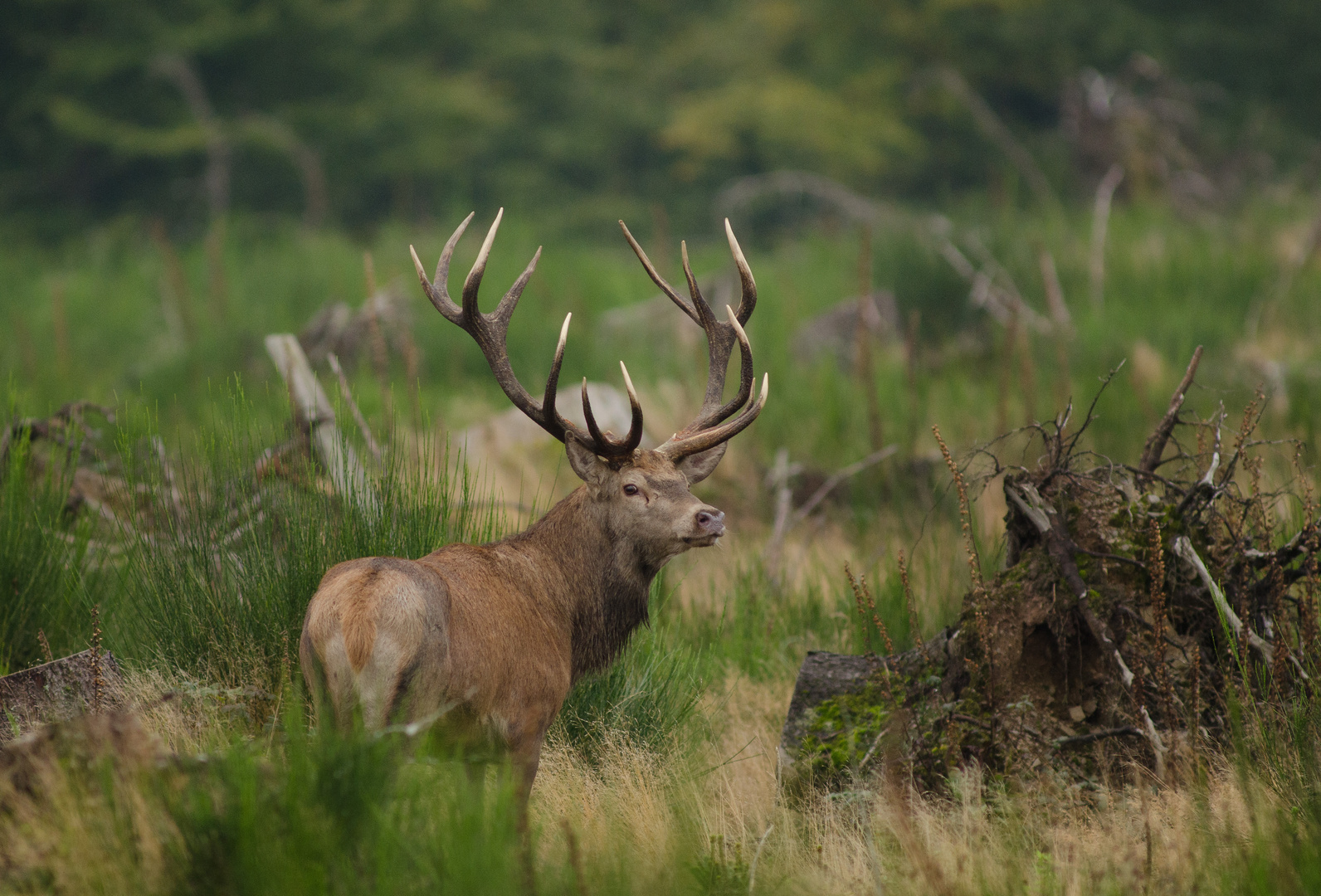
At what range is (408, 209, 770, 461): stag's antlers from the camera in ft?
13.8

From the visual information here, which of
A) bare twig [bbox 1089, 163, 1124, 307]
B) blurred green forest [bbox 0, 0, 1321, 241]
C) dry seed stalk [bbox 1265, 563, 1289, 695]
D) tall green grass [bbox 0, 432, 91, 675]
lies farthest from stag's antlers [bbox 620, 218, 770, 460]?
blurred green forest [bbox 0, 0, 1321, 241]

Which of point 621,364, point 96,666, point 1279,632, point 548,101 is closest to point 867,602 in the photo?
point 621,364

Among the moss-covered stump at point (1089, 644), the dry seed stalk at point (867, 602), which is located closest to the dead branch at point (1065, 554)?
the moss-covered stump at point (1089, 644)

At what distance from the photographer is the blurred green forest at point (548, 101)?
2194cm

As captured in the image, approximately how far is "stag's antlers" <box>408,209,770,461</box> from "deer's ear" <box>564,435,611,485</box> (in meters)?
0.04

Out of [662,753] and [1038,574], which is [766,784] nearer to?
[662,753]

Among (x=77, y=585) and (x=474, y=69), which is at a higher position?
(x=474, y=69)

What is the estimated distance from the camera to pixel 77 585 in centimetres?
497

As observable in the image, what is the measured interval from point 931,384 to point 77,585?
23.6 ft

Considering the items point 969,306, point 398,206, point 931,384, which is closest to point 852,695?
point 931,384

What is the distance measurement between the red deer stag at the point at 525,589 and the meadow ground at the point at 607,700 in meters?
0.18

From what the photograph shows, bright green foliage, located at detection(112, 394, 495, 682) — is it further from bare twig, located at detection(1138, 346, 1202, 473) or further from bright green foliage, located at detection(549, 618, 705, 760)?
bare twig, located at detection(1138, 346, 1202, 473)

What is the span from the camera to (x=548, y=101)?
27906 mm

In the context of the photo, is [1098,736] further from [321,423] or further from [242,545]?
[321,423]
